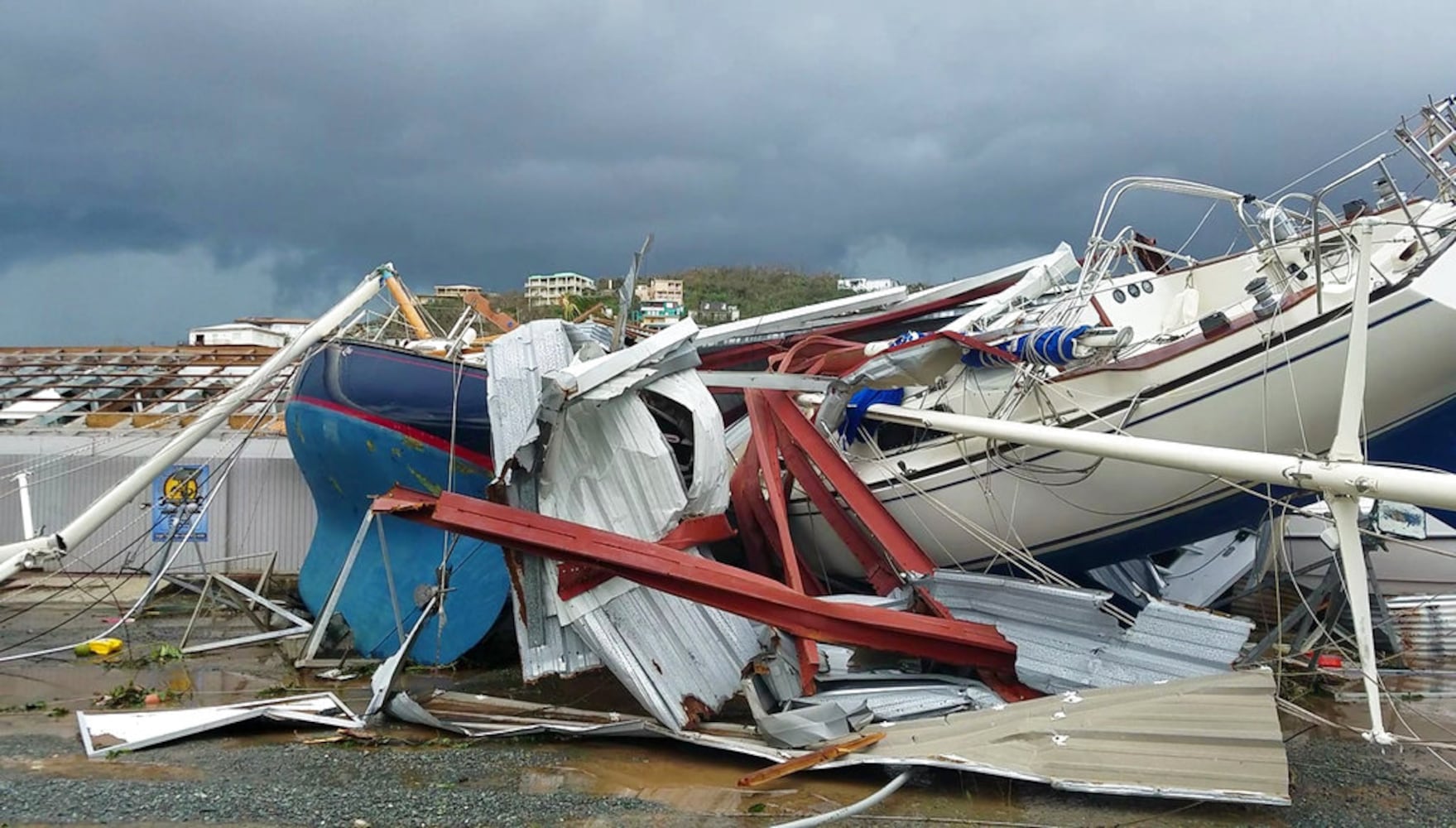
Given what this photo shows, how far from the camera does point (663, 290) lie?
55.8 metres

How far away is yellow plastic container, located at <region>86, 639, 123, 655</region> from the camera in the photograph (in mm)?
11445

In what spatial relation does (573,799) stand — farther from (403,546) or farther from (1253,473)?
(403,546)

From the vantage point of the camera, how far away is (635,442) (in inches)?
340

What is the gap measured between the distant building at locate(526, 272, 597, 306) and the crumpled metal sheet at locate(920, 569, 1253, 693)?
33695 mm

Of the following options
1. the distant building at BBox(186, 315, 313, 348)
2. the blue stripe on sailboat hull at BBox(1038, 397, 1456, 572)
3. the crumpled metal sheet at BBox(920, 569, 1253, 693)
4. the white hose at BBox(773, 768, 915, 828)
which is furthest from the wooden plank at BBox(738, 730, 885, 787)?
the distant building at BBox(186, 315, 313, 348)

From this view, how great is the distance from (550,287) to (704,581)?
156 ft

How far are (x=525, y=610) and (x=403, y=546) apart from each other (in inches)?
134

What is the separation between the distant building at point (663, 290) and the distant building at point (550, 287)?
2628 mm

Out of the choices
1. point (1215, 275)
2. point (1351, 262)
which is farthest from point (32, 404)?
point (1351, 262)

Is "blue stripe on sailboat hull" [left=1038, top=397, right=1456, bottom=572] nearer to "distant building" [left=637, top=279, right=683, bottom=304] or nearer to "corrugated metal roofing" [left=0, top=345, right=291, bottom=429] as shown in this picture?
"corrugated metal roofing" [left=0, top=345, right=291, bottom=429]

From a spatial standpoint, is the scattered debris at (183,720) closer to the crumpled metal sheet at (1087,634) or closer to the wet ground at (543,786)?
the wet ground at (543,786)

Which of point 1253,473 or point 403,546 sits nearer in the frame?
point 1253,473

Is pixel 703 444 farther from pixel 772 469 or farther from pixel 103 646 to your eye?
pixel 103 646

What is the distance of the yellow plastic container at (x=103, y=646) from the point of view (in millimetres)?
11445
